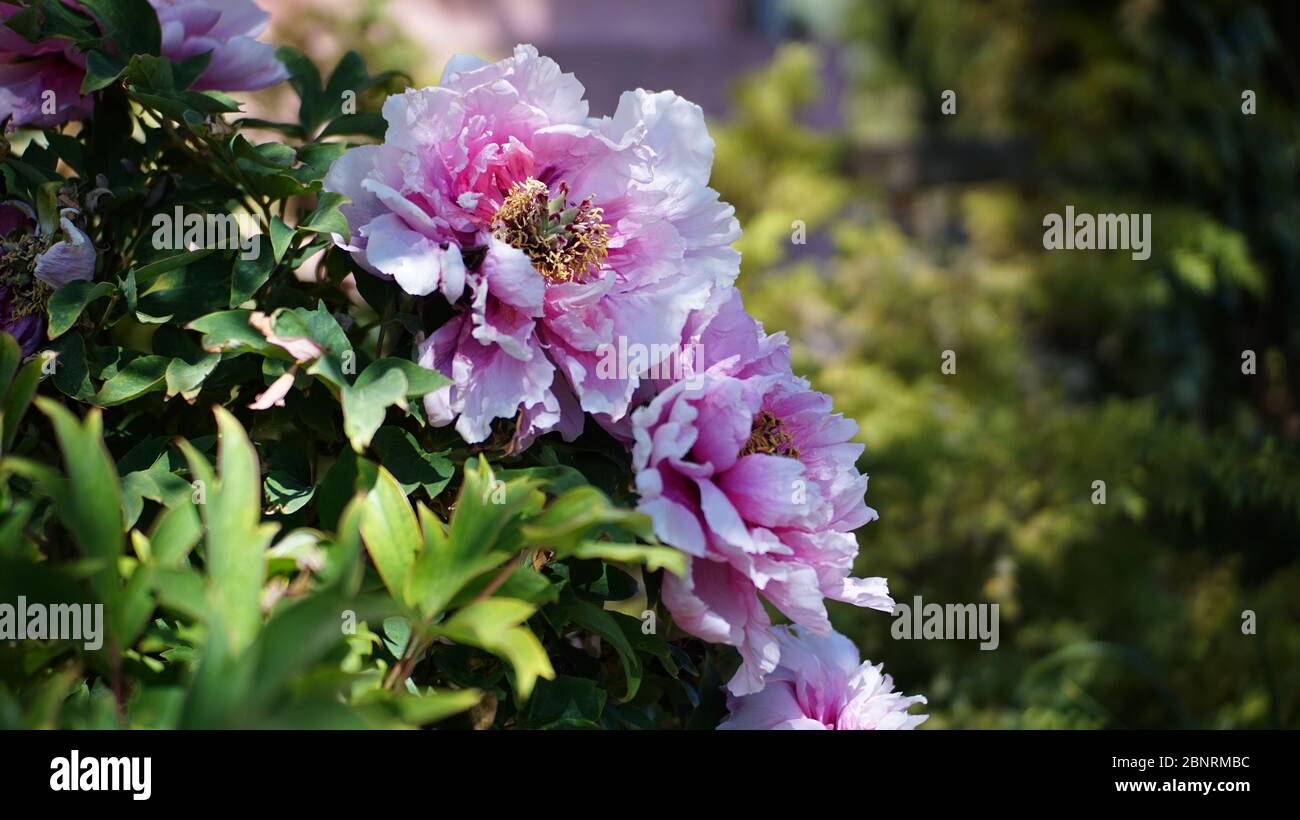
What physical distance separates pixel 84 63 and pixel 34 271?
15 cm

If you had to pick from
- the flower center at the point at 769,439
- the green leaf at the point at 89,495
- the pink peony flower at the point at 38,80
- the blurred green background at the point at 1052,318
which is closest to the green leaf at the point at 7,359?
the green leaf at the point at 89,495

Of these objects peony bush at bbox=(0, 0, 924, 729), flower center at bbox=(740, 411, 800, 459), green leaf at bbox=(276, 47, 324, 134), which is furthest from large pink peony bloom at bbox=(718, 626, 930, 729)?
green leaf at bbox=(276, 47, 324, 134)

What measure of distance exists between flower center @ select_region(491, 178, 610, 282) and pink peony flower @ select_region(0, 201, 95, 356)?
23 centimetres

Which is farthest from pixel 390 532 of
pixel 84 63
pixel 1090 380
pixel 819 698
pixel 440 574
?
pixel 1090 380

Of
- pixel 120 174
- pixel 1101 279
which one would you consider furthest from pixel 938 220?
pixel 120 174

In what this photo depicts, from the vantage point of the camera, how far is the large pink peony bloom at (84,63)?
688mm

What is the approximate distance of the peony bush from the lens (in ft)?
1.72

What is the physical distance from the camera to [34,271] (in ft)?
2.10

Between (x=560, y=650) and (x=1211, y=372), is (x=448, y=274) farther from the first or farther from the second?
(x=1211, y=372)

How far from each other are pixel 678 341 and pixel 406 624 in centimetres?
20

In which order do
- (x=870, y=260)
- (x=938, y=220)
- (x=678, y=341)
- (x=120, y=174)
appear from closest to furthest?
(x=678, y=341) < (x=120, y=174) < (x=870, y=260) < (x=938, y=220)

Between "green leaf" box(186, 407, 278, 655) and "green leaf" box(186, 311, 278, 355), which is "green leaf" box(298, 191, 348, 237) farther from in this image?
"green leaf" box(186, 407, 278, 655)
